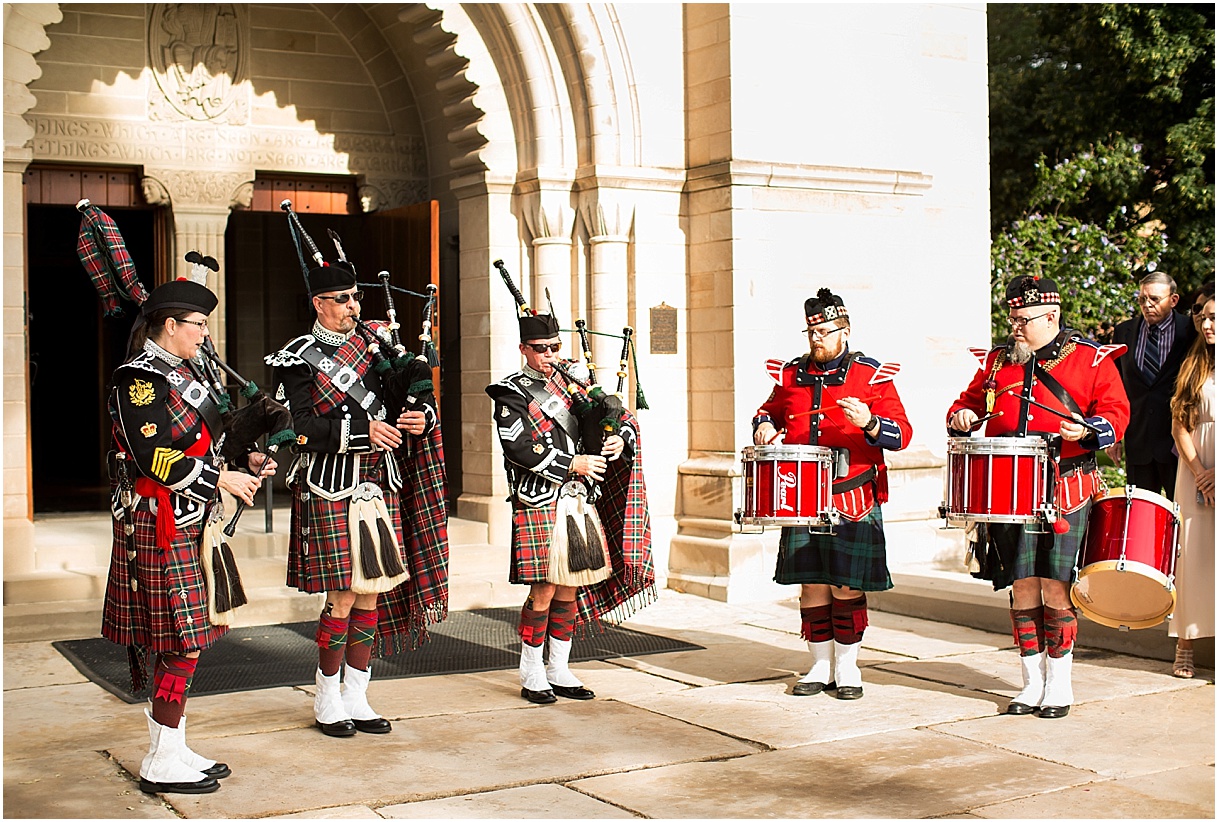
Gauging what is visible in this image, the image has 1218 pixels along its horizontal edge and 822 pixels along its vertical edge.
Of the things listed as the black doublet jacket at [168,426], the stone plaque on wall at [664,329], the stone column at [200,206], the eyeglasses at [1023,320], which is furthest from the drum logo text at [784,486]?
the stone column at [200,206]

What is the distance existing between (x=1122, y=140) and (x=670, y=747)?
1360 centimetres

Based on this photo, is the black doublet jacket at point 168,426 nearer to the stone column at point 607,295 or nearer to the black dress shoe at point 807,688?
the black dress shoe at point 807,688

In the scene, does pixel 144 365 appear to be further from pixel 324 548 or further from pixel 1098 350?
pixel 1098 350

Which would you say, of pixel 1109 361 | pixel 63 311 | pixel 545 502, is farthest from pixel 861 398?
pixel 63 311

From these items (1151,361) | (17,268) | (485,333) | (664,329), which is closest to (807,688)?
(1151,361)

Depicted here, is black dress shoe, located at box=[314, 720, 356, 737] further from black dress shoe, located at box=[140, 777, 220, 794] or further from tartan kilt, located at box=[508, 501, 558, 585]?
tartan kilt, located at box=[508, 501, 558, 585]

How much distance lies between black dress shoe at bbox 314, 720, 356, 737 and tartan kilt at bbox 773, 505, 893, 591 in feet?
5.90

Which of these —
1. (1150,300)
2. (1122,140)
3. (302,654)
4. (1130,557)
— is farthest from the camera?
(1122,140)

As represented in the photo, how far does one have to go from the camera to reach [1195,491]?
20.7 feet

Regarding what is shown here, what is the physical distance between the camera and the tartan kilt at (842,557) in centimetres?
584

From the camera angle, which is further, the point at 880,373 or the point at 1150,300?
the point at 1150,300

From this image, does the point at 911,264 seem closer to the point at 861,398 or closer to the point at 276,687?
the point at 861,398

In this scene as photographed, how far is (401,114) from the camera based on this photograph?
10219mm

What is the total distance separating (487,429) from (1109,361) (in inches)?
177
